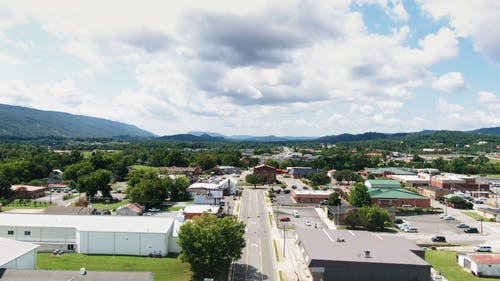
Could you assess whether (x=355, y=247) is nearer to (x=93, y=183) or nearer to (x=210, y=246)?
(x=210, y=246)

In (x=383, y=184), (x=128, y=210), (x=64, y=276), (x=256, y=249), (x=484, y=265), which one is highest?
(x=383, y=184)

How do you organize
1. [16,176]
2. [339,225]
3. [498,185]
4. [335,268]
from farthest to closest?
[498,185] < [16,176] < [339,225] < [335,268]

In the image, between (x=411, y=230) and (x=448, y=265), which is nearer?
(x=448, y=265)

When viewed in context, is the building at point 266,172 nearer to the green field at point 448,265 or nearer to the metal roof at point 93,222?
the metal roof at point 93,222

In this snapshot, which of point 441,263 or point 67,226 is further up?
point 67,226

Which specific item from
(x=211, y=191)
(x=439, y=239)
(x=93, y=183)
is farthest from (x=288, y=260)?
(x=93, y=183)

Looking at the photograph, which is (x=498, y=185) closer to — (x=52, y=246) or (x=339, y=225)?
(x=339, y=225)

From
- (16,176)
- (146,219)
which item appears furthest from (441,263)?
(16,176)
